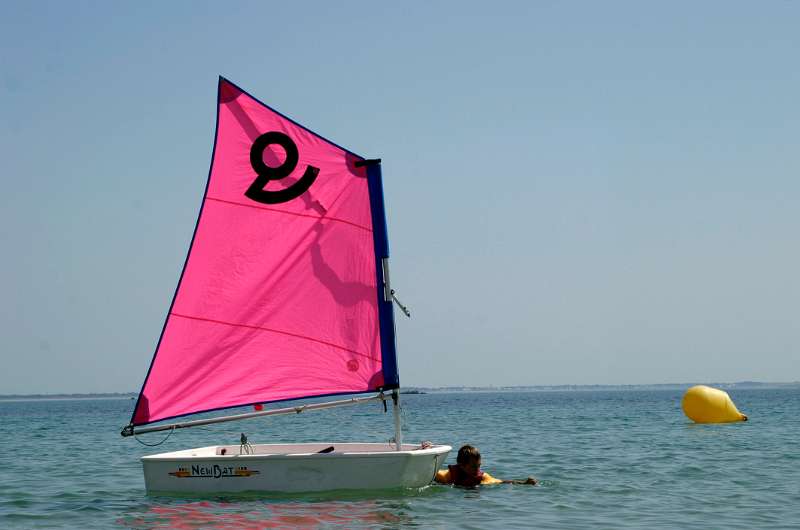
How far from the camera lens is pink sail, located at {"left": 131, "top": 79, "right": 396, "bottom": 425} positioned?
17.7 metres

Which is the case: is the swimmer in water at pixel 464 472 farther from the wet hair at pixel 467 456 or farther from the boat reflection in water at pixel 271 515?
the boat reflection in water at pixel 271 515

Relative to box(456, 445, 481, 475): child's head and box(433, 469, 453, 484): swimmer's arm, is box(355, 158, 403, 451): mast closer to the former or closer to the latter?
box(433, 469, 453, 484): swimmer's arm

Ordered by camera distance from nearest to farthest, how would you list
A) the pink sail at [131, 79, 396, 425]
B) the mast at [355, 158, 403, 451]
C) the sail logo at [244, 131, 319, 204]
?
1. the pink sail at [131, 79, 396, 425]
2. the sail logo at [244, 131, 319, 204]
3. the mast at [355, 158, 403, 451]

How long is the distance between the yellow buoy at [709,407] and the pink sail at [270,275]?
3009cm

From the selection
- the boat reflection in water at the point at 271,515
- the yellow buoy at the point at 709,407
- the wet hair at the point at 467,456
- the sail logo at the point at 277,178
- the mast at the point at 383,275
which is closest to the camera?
the boat reflection in water at the point at 271,515

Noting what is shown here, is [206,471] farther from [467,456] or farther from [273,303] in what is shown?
[467,456]

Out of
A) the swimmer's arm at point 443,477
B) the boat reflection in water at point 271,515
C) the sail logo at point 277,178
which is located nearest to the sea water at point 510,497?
the boat reflection in water at point 271,515

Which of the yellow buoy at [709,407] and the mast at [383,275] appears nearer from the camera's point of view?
the mast at [383,275]

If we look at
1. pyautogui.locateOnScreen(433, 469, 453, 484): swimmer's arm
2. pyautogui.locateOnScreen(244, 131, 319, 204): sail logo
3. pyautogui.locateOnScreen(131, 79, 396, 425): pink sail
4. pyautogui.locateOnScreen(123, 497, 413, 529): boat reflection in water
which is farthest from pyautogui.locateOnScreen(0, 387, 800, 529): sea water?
pyautogui.locateOnScreen(244, 131, 319, 204): sail logo

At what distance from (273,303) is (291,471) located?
3110 millimetres

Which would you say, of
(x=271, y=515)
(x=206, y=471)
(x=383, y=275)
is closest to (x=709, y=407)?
(x=383, y=275)

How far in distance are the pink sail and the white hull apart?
3.39 feet

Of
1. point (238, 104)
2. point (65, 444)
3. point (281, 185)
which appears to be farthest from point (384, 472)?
point (65, 444)

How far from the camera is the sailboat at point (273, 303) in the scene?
1759 cm
